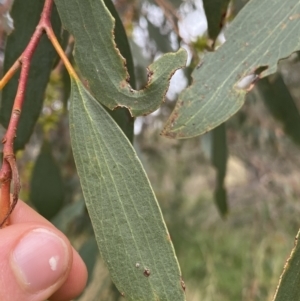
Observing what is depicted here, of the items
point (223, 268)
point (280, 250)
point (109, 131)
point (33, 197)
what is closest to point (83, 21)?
point (109, 131)

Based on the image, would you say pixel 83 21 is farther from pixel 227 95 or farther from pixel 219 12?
pixel 219 12

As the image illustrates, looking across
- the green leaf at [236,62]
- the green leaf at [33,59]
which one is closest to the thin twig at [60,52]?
the green leaf at [236,62]

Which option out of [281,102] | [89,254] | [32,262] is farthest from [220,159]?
[32,262]

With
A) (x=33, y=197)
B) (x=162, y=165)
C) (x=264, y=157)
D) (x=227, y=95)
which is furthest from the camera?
(x=162, y=165)

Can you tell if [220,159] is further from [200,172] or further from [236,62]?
[200,172]

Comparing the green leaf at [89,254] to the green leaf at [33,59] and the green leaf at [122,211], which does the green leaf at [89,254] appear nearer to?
the green leaf at [33,59]

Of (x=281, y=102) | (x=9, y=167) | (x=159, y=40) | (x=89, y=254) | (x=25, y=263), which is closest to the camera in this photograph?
(x=9, y=167)
